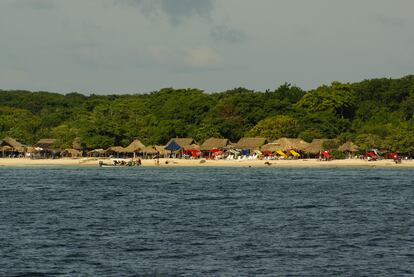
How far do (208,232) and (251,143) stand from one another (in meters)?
71.1

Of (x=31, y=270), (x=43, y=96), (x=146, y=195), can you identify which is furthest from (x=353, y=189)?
(x=43, y=96)

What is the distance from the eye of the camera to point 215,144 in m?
99.9

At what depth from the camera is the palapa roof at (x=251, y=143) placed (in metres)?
97.9

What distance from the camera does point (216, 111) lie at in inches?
4380

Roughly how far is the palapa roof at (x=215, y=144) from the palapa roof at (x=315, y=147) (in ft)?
36.3

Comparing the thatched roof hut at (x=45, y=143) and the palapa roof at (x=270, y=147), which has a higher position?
the thatched roof hut at (x=45, y=143)

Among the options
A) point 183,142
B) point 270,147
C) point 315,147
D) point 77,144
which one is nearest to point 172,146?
point 183,142

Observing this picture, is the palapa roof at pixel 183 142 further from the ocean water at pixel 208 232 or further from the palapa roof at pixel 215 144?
the ocean water at pixel 208 232

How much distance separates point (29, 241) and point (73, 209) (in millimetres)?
10789

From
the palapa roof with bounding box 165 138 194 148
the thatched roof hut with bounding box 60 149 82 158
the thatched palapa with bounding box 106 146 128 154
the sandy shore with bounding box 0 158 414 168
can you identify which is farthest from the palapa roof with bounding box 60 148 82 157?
the palapa roof with bounding box 165 138 194 148

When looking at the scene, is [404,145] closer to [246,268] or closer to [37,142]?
[37,142]

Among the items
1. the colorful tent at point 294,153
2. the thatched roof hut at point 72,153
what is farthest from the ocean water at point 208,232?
the thatched roof hut at point 72,153

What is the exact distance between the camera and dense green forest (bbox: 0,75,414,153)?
102m

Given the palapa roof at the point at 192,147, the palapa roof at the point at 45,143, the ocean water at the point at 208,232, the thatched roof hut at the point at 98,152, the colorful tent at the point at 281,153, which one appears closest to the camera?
the ocean water at the point at 208,232
